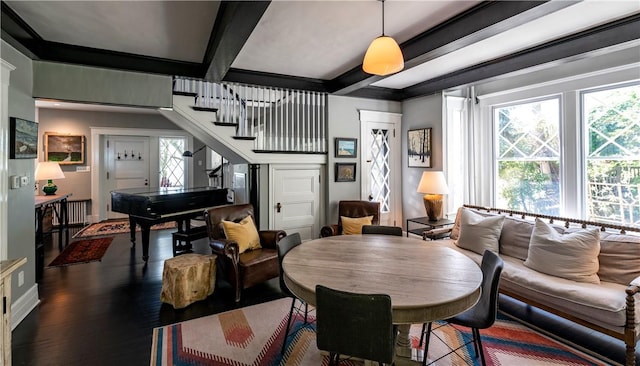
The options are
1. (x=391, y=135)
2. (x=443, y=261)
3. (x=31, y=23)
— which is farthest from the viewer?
(x=391, y=135)

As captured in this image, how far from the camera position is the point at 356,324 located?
4.86 ft

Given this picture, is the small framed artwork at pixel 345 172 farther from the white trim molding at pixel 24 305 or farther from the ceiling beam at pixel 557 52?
the white trim molding at pixel 24 305

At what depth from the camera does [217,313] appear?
116 inches

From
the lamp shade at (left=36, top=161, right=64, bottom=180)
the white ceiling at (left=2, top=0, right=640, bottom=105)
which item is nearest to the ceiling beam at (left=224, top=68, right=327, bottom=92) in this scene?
the white ceiling at (left=2, top=0, right=640, bottom=105)

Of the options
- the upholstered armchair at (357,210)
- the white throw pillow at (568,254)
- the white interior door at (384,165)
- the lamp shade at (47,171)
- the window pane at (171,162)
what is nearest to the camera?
the white throw pillow at (568,254)

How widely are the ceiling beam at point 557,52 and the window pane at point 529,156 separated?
0.66 m

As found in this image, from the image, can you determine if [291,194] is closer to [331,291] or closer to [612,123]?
[331,291]

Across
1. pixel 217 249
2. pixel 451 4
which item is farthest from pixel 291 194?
pixel 451 4

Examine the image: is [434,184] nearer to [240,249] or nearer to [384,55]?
[384,55]

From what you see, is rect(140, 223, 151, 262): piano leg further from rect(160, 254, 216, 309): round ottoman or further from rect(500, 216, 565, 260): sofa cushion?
rect(500, 216, 565, 260): sofa cushion

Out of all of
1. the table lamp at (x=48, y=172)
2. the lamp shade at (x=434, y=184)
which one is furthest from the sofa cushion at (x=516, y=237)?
the table lamp at (x=48, y=172)

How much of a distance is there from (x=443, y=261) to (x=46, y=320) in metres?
3.49

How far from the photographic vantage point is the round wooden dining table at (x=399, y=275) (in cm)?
153

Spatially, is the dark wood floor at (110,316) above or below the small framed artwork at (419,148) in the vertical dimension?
below
